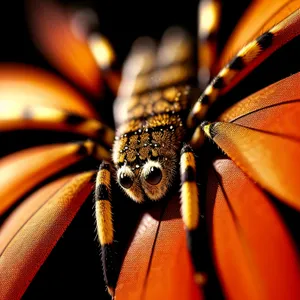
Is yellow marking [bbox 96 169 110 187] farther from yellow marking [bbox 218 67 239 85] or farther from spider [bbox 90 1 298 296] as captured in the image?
yellow marking [bbox 218 67 239 85]

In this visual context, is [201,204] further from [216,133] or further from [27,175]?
[27,175]

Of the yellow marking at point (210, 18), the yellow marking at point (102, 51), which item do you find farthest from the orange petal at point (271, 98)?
the yellow marking at point (102, 51)

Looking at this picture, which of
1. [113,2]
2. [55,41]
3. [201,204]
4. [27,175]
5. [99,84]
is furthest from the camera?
[113,2]

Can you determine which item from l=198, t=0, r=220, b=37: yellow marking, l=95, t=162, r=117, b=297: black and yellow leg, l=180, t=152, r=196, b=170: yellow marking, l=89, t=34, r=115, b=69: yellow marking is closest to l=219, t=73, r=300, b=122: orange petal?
l=180, t=152, r=196, b=170: yellow marking

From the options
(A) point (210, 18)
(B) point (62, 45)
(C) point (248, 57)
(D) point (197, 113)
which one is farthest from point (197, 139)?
(B) point (62, 45)

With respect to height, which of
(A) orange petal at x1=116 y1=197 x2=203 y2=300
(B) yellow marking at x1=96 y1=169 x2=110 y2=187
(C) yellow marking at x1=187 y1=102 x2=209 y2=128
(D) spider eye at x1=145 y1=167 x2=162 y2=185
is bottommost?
(A) orange petal at x1=116 y1=197 x2=203 y2=300

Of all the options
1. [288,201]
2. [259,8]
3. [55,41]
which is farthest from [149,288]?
[55,41]

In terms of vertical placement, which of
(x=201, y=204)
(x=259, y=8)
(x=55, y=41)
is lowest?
(x=201, y=204)
